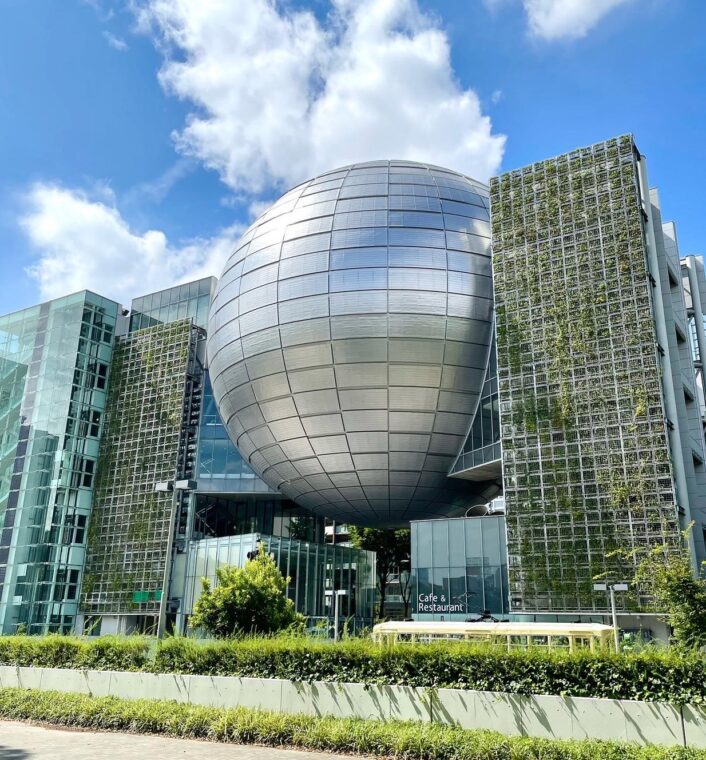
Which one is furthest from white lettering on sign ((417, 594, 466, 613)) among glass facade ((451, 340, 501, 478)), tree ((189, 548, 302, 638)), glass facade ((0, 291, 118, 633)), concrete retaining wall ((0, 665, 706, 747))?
→ glass facade ((0, 291, 118, 633))

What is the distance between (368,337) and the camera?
114 feet

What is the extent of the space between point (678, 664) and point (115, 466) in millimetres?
44385

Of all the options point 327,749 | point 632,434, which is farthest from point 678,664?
point 632,434

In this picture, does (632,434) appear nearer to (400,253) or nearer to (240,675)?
(400,253)

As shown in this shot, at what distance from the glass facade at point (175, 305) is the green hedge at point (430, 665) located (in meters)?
35.5

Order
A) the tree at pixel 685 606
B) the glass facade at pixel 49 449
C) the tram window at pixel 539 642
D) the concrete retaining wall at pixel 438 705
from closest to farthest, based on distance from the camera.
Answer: the concrete retaining wall at pixel 438 705 < the tram window at pixel 539 642 < the tree at pixel 685 606 < the glass facade at pixel 49 449

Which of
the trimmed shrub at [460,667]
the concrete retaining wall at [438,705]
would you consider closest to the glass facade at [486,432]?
the trimmed shrub at [460,667]

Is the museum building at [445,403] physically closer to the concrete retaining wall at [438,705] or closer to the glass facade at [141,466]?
the glass facade at [141,466]

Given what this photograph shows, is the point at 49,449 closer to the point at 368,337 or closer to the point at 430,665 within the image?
the point at 368,337

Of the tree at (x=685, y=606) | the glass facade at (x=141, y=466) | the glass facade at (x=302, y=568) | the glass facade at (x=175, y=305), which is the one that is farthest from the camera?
the glass facade at (x=175, y=305)

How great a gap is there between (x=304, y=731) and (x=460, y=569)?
62.1 feet

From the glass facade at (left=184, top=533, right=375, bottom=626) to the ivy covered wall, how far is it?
19.2 metres

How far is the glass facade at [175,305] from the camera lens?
55.6 metres

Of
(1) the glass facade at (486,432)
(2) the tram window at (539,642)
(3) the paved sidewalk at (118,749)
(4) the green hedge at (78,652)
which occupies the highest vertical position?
(1) the glass facade at (486,432)
